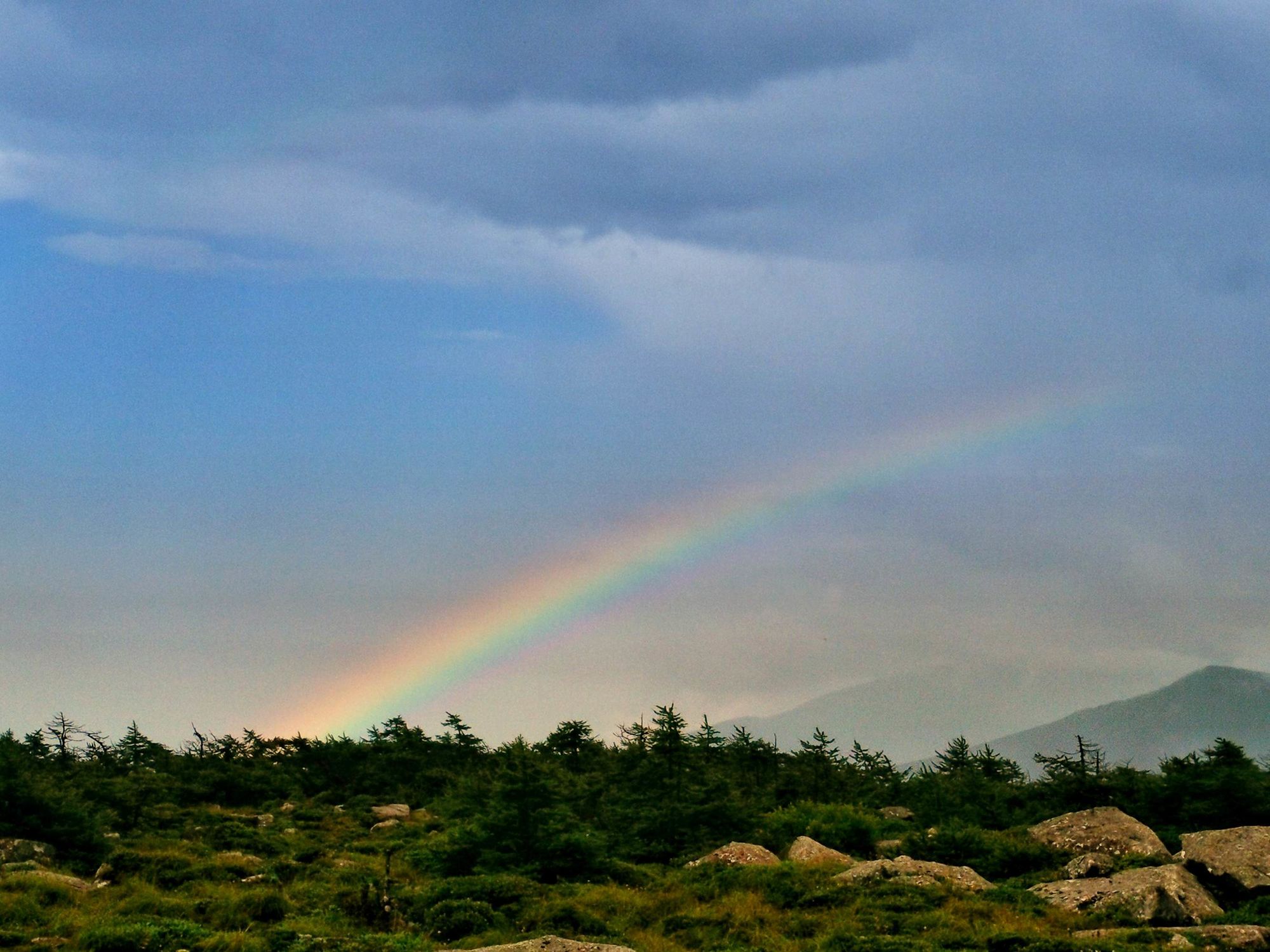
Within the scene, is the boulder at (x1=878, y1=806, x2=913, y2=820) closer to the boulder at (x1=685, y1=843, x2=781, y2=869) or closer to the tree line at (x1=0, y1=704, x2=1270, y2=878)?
the tree line at (x1=0, y1=704, x2=1270, y2=878)

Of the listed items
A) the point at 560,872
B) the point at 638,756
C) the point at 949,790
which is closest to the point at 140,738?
the point at 638,756

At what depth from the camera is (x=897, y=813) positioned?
41625 mm

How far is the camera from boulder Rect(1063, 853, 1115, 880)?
83.0ft

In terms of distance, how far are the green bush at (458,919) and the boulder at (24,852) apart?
16.6 metres

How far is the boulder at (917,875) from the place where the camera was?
24.9m

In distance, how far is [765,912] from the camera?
23.3m

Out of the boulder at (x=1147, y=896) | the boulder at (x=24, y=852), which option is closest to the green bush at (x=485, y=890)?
the boulder at (x=1147, y=896)

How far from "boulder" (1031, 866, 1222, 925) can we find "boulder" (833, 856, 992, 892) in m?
1.75

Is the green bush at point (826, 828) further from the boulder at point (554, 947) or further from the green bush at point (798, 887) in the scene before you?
the boulder at point (554, 947)

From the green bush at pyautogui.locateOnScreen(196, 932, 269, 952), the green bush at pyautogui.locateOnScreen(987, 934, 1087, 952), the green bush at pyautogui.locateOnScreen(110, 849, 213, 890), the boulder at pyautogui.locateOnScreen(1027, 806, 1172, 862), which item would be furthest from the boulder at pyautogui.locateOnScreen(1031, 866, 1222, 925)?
the green bush at pyautogui.locateOnScreen(110, 849, 213, 890)

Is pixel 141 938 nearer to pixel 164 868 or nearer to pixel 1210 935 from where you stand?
pixel 164 868

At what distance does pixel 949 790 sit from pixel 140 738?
54.8 meters

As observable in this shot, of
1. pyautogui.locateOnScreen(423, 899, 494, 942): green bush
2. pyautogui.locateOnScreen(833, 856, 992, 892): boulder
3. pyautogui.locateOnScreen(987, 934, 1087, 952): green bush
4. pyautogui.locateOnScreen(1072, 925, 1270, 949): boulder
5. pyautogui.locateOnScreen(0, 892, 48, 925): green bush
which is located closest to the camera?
pyautogui.locateOnScreen(987, 934, 1087, 952): green bush

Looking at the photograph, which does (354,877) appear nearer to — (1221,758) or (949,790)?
(949,790)
